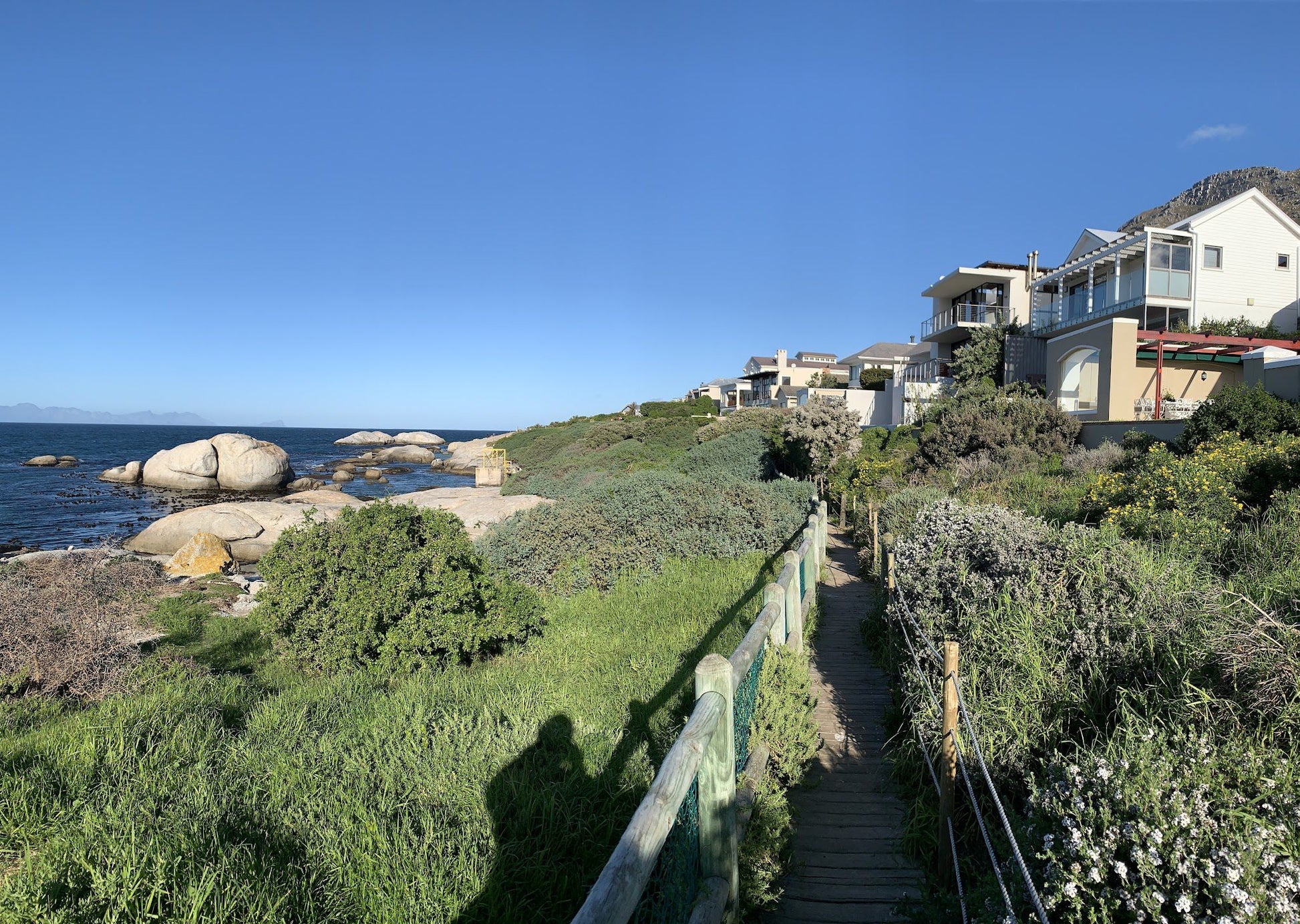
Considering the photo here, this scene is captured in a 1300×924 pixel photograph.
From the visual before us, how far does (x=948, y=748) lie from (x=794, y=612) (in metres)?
2.68

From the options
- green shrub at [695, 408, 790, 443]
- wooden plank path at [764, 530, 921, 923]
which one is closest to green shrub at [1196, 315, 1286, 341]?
green shrub at [695, 408, 790, 443]

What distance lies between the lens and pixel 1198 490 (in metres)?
8.01

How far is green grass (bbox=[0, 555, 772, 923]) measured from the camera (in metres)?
2.60

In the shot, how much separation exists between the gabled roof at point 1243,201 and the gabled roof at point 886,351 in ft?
94.3

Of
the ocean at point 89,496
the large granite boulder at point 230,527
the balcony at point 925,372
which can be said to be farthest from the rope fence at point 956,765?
the balcony at point 925,372

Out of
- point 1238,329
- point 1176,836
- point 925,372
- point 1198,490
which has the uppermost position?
point 1238,329

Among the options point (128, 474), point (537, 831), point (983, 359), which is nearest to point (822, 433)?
point (983, 359)

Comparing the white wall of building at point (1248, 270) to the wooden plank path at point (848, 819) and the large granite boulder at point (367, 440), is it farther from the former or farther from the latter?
the large granite boulder at point (367, 440)

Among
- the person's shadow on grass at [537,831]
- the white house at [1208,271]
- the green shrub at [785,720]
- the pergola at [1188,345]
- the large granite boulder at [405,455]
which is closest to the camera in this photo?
the person's shadow on grass at [537,831]

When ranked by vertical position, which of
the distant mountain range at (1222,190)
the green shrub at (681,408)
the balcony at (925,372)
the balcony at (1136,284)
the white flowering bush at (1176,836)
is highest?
the distant mountain range at (1222,190)

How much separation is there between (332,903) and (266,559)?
5.67 m

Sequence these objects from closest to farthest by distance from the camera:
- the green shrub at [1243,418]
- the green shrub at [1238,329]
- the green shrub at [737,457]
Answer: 1. the green shrub at [1243,418]
2. the green shrub at [1238,329]
3. the green shrub at [737,457]

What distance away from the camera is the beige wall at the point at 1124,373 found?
64.0 ft

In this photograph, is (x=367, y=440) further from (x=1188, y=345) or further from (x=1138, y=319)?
(x=1188, y=345)
